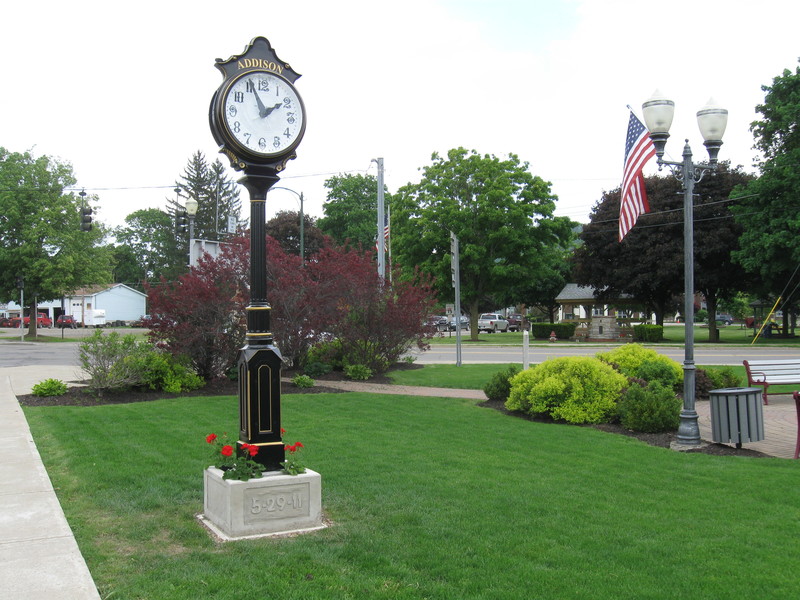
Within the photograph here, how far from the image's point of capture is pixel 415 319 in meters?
18.5

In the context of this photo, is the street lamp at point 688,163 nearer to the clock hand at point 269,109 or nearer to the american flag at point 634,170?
the american flag at point 634,170

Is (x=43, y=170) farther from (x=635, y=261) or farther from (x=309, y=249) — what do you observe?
(x=635, y=261)

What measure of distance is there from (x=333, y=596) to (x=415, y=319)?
14480 mm

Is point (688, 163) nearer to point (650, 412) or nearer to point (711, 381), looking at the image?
point (650, 412)

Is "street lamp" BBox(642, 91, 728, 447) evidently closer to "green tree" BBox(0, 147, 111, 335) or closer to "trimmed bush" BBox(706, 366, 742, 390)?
"trimmed bush" BBox(706, 366, 742, 390)

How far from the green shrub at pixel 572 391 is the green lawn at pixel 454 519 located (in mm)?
1066

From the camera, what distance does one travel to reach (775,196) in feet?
113

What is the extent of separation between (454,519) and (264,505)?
60.6 inches

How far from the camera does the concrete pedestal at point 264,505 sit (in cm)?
524

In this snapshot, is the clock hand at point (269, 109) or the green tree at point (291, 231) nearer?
the clock hand at point (269, 109)

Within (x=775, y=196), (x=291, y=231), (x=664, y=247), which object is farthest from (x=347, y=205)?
(x=775, y=196)

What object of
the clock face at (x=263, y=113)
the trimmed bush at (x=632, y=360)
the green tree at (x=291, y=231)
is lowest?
the trimmed bush at (x=632, y=360)

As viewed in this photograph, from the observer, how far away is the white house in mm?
83562

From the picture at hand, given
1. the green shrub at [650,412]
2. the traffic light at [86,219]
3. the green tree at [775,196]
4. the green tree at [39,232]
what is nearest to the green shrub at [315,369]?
the green shrub at [650,412]
